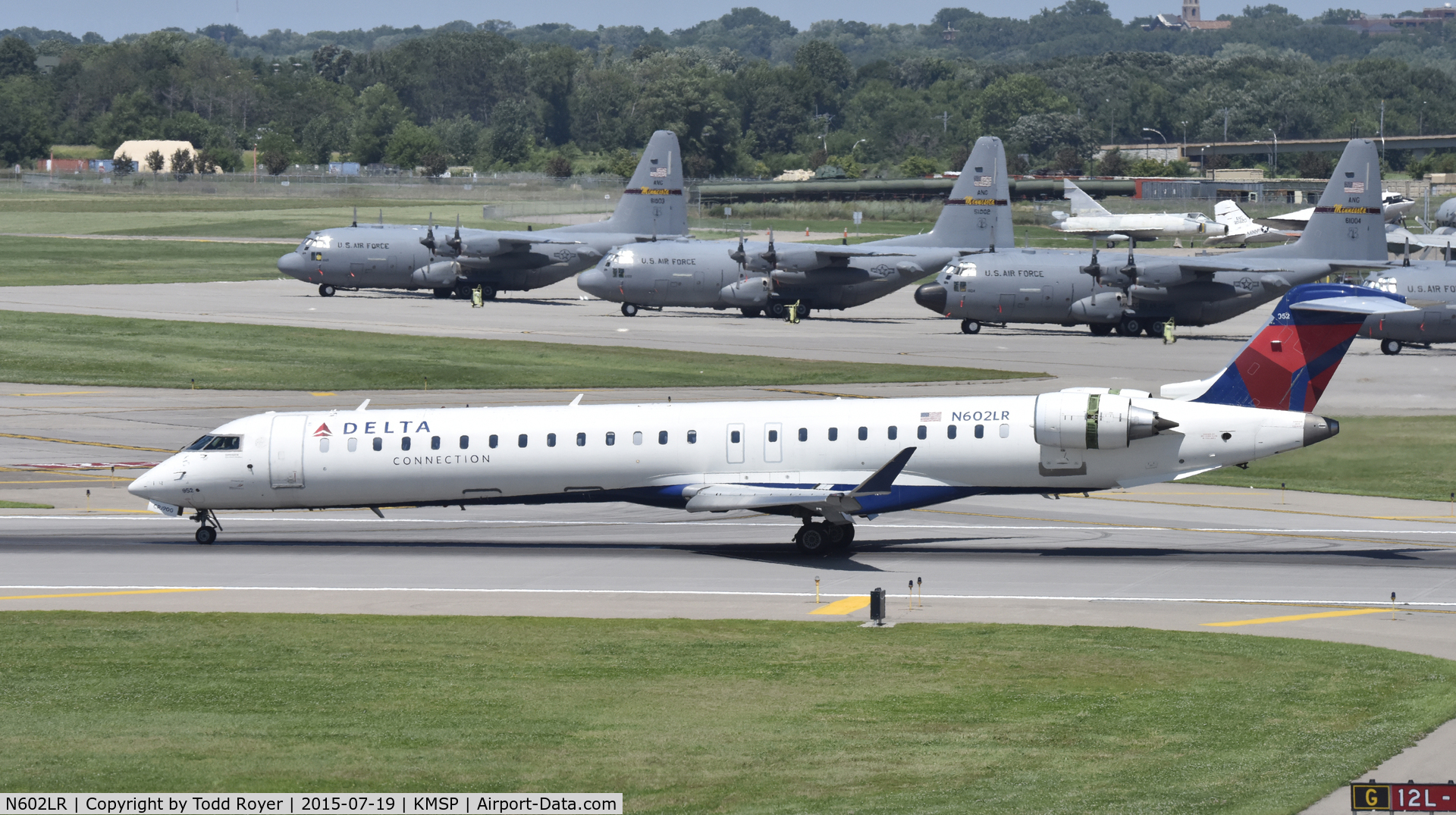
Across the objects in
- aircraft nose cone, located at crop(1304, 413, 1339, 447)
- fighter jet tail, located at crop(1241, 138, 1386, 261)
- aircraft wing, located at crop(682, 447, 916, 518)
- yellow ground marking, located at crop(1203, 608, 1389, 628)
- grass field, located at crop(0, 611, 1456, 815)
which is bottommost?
yellow ground marking, located at crop(1203, 608, 1389, 628)

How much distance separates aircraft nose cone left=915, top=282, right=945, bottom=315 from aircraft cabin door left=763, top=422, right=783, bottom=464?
50861mm

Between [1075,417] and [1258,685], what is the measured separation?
11.0m

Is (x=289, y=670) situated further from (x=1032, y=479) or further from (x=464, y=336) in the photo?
(x=464, y=336)

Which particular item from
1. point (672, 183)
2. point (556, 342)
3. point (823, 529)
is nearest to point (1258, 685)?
point (823, 529)

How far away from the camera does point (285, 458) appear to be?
36344mm

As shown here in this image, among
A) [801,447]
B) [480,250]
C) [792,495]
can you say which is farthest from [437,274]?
[792,495]

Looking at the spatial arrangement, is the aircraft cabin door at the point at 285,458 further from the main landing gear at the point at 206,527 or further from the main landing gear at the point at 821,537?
the main landing gear at the point at 821,537

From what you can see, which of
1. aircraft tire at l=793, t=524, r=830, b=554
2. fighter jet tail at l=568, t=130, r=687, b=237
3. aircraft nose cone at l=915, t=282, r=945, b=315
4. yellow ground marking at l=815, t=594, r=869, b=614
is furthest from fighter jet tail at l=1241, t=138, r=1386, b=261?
yellow ground marking at l=815, t=594, r=869, b=614

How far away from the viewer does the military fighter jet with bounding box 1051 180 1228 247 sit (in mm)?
148125

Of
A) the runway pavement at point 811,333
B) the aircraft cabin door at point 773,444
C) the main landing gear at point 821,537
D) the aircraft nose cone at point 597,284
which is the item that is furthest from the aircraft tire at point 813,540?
the aircraft nose cone at point 597,284

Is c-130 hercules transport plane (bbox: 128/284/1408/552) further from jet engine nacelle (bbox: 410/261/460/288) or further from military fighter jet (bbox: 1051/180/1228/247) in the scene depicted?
military fighter jet (bbox: 1051/180/1228/247)

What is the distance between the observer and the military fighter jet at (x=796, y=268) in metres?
90.5

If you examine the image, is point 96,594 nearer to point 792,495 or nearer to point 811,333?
point 792,495

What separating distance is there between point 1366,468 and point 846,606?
22631 millimetres
